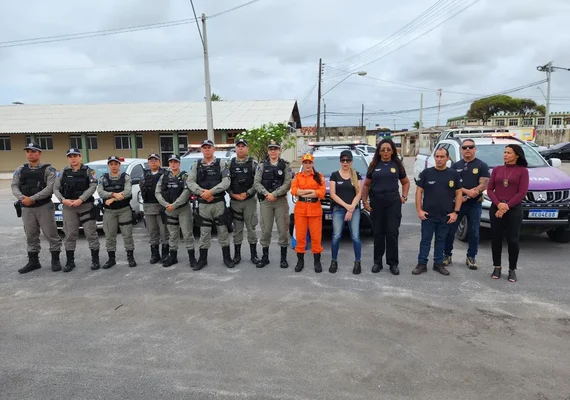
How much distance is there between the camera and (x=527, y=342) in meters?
3.45

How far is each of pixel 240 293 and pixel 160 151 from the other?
22.7m

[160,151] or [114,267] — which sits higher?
[160,151]

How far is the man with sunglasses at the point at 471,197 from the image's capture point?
17.6ft

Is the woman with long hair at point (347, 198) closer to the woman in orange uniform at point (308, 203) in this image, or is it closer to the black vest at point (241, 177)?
the woman in orange uniform at point (308, 203)

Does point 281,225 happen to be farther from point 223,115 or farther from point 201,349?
point 223,115

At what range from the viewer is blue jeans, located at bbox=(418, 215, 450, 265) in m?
5.13

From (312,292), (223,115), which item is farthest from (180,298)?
(223,115)

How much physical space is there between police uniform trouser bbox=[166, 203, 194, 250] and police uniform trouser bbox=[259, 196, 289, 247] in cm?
109

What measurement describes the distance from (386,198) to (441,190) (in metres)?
0.71

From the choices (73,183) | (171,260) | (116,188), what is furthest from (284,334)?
(73,183)

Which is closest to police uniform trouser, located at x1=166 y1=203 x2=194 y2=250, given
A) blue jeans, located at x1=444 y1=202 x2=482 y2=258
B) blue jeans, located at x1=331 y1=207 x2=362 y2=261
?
blue jeans, located at x1=331 y1=207 x2=362 y2=261

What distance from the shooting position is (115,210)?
576cm

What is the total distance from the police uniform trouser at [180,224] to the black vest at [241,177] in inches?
31.4

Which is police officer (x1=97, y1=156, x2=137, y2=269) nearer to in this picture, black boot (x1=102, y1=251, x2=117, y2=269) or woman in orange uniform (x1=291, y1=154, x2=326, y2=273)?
black boot (x1=102, y1=251, x2=117, y2=269)
